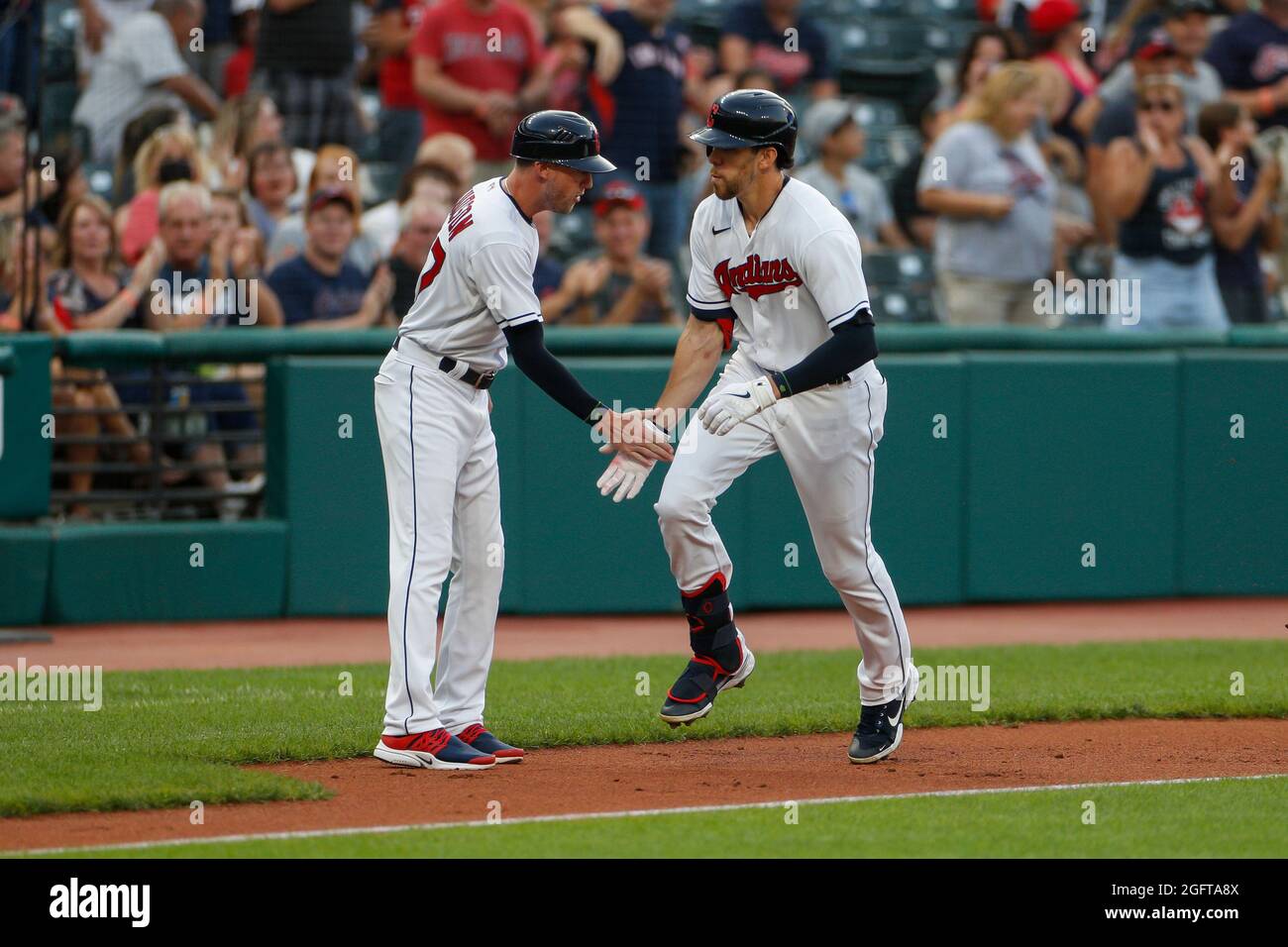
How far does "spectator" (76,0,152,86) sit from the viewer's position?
11414 millimetres

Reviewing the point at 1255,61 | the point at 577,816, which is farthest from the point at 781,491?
the point at 1255,61

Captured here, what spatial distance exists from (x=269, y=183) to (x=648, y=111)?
2376 millimetres

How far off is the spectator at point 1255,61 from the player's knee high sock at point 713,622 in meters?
8.54

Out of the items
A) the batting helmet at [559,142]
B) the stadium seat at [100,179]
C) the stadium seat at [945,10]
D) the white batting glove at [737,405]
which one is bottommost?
the white batting glove at [737,405]

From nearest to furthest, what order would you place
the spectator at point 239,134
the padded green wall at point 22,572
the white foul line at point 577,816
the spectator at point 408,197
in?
the white foul line at point 577,816, the padded green wall at point 22,572, the spectator at point 408,197, the spectator at point 239,134

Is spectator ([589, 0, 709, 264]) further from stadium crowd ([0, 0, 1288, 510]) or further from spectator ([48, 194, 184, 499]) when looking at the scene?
spectator ([48, 194, 184, 499])

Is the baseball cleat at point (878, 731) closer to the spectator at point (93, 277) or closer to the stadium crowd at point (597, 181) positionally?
the stadium crowd at point (597, 181)

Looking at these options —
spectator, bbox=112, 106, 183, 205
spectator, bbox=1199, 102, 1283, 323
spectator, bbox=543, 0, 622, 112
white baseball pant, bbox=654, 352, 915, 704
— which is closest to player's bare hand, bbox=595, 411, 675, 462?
white baseball pant, bbox=654, 352, 915, 704

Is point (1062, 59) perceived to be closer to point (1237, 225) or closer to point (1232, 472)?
point (1237, 225)

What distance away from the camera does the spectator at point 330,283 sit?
33.9 ft

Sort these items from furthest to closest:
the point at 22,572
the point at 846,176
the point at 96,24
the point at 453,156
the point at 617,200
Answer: the point at 846,176, the point at 96,24, the point at 453,156, the point at 617,200, the point at 22,572

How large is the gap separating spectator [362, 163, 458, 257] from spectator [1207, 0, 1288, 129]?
584 cm

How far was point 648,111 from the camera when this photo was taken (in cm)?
1173

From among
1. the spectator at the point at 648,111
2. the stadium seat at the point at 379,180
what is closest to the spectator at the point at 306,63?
the stadium seat at the point at 379,180
